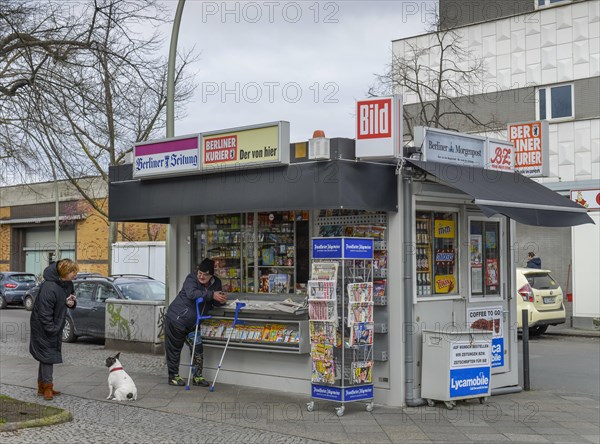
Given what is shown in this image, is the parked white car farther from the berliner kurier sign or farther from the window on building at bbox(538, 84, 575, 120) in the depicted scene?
the berliner kurier sign

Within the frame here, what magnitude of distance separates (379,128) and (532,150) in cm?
389

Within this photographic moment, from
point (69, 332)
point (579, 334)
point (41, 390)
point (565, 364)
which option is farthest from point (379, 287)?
point (579, 334)

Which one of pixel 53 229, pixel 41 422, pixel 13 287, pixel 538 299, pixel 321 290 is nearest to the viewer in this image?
pixel 41 422

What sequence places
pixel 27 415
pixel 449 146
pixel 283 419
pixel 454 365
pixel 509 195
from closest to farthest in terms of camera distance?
pixel 27 415, pixel 283 419, pixel 454 365, pixel 509 195, pixel 449 146

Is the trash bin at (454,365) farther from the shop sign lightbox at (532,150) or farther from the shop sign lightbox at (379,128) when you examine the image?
the shop sign lightbox at (532,150)

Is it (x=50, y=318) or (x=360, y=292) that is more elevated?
(x=360, y=292)

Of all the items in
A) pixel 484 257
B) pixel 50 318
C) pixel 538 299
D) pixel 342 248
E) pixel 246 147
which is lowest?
pixel 538 299

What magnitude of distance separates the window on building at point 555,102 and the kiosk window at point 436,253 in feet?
55.4

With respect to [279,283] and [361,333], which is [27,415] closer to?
[279,283]

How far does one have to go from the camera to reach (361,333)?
9.54m

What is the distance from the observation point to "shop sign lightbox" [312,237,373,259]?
31.1 feet

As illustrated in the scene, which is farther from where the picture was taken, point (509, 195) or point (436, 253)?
point (436, 253)

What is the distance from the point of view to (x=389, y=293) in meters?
10.0

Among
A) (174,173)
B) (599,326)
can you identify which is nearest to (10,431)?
(174,173)
